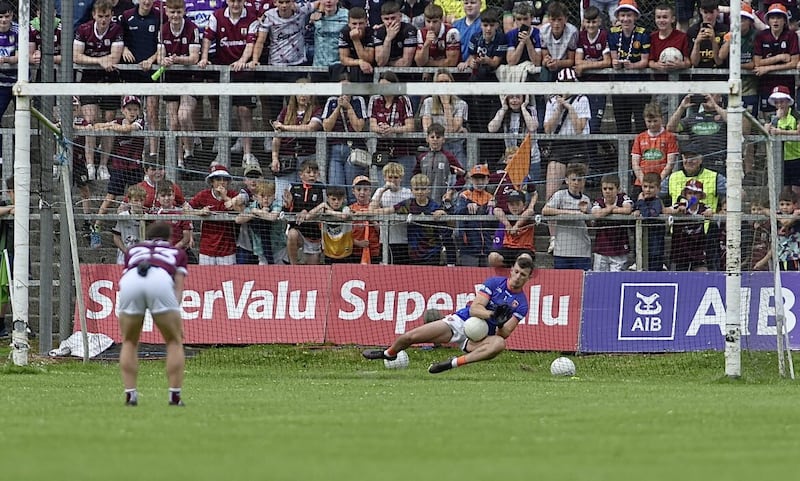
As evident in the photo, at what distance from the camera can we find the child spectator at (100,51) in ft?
75.9

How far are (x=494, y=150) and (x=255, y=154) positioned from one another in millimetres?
3921

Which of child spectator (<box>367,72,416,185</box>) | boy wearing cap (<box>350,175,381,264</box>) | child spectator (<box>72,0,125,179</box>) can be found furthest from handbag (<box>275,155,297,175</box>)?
child spectator (<box>72,0,125,179</box>)

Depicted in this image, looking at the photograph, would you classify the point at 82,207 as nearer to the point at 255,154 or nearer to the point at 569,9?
the point at 255,154

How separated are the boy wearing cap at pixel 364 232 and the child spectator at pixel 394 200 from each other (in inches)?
6.7

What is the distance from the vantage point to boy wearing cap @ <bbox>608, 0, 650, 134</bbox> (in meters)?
22.7

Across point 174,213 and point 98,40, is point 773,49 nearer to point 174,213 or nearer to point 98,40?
point 174,213

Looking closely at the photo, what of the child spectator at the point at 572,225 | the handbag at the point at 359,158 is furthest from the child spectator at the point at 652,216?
the handbag at the point at 359,158

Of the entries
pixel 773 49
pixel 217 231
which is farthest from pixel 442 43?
pixel 773 49

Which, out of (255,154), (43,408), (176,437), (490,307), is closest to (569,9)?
(255,154)

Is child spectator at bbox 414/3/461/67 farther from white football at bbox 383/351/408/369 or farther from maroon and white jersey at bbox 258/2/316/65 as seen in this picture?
white football at bbox 383/351/408/369

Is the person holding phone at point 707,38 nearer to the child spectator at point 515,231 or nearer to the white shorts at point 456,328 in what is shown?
the child spectator at point 515,231

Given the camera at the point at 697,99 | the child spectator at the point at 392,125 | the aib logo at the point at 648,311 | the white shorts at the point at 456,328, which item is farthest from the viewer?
the camera at the point at 697,99

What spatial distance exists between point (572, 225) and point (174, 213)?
6.26 metres

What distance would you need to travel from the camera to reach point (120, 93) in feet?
62.5
